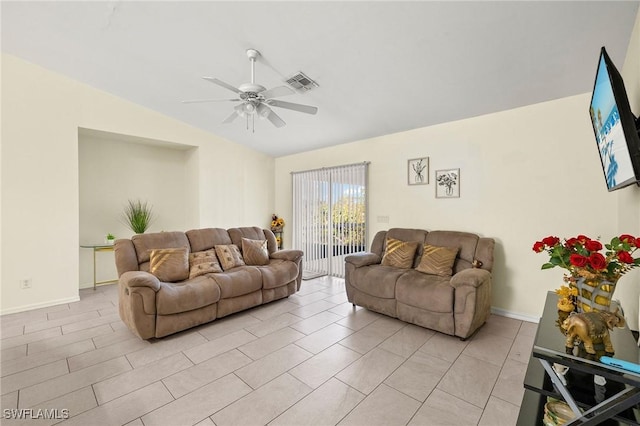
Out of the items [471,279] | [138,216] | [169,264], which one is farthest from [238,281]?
Answer: [138,216]

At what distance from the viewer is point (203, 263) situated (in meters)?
3.52

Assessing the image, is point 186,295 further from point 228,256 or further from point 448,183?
point 448,183


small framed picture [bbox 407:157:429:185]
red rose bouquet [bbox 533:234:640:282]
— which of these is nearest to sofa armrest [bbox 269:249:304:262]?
small framed picture [bbox 407:157:429:185]

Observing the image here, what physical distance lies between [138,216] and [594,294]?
5.67 metres

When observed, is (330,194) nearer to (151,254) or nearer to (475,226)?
(475,226)

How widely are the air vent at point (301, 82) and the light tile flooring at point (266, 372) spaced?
8.90ft

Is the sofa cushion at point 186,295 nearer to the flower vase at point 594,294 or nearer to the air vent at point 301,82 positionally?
the air vent at point 301,82

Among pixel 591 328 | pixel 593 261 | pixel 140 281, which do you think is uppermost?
pixel 593 261

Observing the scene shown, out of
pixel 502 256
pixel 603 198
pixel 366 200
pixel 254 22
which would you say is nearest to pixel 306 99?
pixel 254 22

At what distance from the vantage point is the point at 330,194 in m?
5.34

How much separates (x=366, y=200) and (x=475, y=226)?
1.73 metres

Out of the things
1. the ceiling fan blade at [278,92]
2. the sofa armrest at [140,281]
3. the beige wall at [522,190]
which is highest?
the ceiling fan blade at [278,92]

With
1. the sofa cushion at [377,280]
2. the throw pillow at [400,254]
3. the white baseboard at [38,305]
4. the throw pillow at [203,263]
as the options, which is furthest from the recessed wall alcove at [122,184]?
the throw pillow at [400,254]

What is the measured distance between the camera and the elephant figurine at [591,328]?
1.27 m
